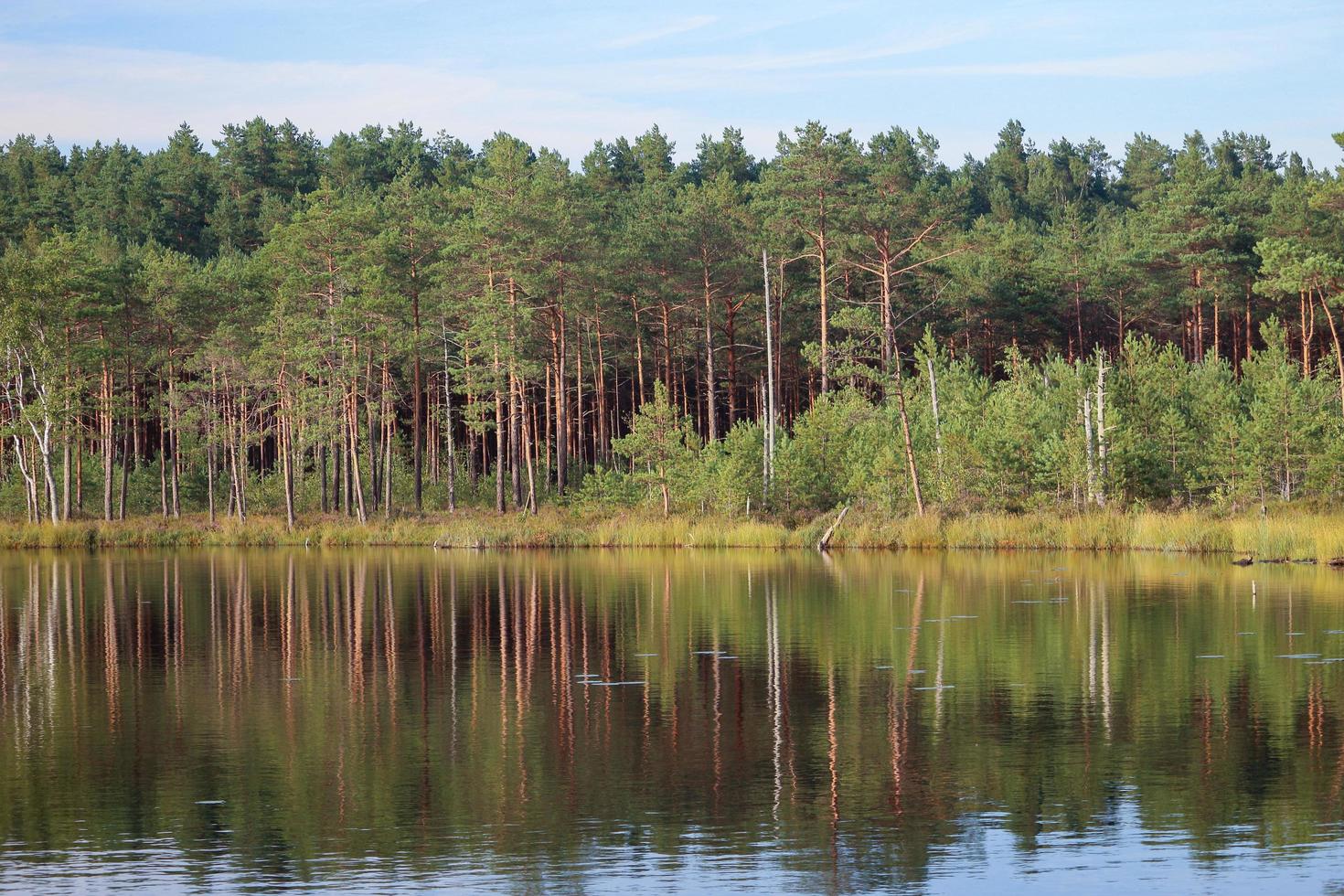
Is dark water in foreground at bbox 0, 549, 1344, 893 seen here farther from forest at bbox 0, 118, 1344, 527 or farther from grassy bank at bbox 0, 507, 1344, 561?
forest at bbox 0, 118, 1344, 527

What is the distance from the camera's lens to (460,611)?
33.9 metres

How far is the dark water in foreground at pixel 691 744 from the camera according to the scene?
12.9m

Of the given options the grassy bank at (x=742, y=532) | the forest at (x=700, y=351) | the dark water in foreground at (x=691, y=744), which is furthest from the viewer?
the forest at (x=700, y=351)

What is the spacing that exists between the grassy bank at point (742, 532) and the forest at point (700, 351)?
170 centimetres

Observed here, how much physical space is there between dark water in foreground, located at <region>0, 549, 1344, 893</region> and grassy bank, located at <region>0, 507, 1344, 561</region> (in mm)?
11118

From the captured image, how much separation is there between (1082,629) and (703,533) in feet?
97.9

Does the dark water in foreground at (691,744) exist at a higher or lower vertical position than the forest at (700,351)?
lower

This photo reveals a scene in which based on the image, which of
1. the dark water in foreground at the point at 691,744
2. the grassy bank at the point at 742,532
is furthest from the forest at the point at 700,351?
the dark water in foreground at the point at 691,744

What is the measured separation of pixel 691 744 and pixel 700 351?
66662 mm

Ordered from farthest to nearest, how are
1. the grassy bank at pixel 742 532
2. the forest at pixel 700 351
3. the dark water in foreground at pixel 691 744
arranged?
the forest at pixel 700 351, the grassy bank at pixel 742 532, the dark water in foreground at pixel 691 744

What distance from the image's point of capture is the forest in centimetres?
5428

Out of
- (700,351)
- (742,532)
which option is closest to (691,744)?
(742,532)

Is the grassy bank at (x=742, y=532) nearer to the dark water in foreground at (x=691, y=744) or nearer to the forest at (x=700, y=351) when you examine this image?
the forest at (x=700, y=351)

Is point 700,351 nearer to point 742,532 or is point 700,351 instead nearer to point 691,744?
point 742,532
